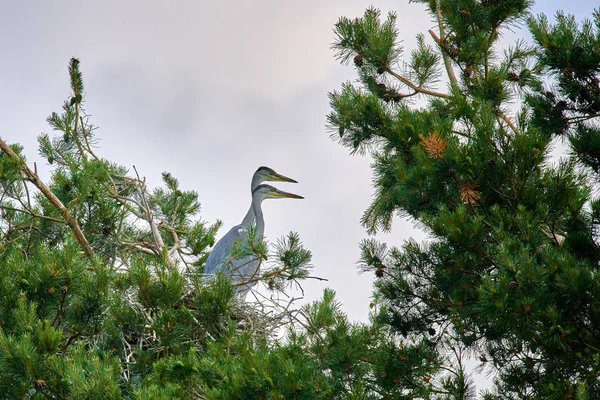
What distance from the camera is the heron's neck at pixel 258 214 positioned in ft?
28.1

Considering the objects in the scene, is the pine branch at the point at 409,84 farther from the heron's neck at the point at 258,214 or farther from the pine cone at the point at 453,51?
the heron's neck at the point at 258,214

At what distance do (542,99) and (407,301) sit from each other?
51.5 inches

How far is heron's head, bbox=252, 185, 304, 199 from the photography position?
880cm

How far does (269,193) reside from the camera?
8.86 m

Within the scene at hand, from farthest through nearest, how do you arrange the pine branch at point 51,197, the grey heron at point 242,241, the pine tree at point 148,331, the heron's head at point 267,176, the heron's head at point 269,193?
the heron's head at point 267,176, the heron's head at point 269,193, the grey heron at point 242,241, the pine branch at point 51,197, the pine tree at point 148,331

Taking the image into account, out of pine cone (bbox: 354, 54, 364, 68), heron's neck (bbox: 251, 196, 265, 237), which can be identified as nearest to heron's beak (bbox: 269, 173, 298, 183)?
heron's neck (bbox: 251, 196, 265, 237)

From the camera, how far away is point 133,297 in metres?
4.99

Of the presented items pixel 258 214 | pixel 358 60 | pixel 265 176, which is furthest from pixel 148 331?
pixel 265 176

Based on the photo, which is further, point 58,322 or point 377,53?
point 377,53

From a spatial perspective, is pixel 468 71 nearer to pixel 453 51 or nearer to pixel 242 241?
pixel 453 51

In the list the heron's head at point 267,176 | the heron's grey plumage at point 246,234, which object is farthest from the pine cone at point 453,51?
the heron's head at point 267,176

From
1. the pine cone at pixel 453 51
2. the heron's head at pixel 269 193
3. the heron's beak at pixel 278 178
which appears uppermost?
the heron's beak at pixel 278 178

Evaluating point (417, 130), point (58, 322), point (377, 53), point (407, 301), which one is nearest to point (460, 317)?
point (407, 301)

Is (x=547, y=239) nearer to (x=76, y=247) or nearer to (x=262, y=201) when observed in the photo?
(x=76, y=247)
